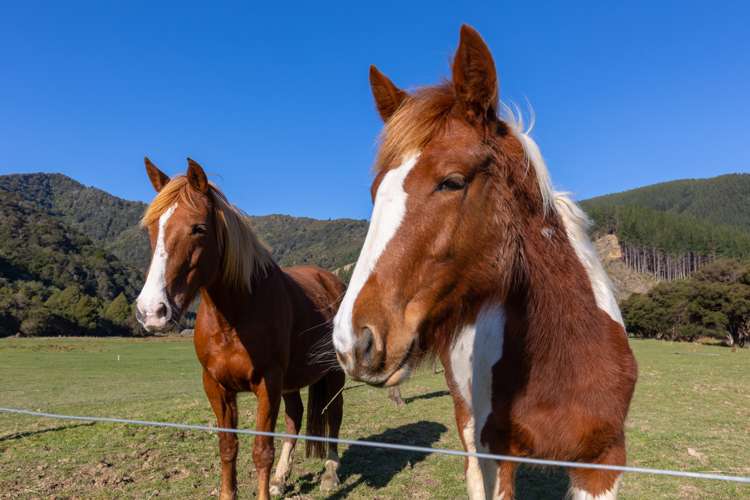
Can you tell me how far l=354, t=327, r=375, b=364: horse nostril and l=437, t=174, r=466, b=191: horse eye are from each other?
2.01ft

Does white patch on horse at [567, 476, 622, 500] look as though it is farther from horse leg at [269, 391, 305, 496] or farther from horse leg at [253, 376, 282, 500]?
horse leg at [269, 391, 305, 496]

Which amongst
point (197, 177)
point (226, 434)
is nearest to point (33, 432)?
point (226, 434)

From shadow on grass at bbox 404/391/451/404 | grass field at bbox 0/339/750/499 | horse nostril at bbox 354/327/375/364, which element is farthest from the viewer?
shadow on grass at bbox 404/391/451/404

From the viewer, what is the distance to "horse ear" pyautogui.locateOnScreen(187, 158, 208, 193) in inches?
159

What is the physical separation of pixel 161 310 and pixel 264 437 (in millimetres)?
1532

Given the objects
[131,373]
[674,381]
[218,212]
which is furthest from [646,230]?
[218,212]

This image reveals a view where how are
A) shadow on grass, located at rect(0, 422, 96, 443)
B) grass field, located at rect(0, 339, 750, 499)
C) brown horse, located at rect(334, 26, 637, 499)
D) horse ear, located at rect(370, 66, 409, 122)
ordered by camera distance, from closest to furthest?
1. brown horse, located at rect(334, 26, 637, 499)
2. horse ear, located at rect(370, 66, 409, 122)
3. grass field, located at rect(0, 339, 750, 499)
4. shadow on grass, located at rect(0, 422, 96, 443)

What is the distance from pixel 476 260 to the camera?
5.94 feet

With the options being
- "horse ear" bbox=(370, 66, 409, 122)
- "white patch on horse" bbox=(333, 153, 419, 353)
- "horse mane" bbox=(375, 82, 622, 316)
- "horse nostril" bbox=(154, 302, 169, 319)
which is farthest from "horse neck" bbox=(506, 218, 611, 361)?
"horse nostril" bbox=(154, 302, 169, 319)

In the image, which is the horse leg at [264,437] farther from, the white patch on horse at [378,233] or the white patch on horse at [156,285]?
the white patch on horse at [378,233]

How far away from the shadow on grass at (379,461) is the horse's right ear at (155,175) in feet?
12.1

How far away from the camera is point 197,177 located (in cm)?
414

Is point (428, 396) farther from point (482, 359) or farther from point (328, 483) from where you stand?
point (482, 359)

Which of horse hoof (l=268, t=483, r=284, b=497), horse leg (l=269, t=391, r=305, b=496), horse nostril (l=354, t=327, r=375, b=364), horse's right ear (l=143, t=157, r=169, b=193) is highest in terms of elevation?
horse's right ear (l=143, t=157, r=169, b=193)
